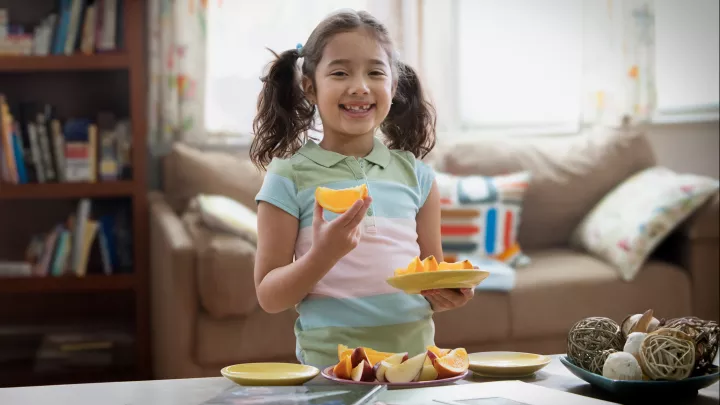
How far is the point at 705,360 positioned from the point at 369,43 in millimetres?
707

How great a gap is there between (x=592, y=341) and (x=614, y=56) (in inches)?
137

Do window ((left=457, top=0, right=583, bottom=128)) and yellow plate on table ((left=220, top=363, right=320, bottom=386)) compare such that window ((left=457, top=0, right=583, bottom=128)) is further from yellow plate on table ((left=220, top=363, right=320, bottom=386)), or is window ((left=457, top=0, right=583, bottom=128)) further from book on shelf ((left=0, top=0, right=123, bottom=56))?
yellow plate on table ((left=220, top=363, right=320, bottom=386))

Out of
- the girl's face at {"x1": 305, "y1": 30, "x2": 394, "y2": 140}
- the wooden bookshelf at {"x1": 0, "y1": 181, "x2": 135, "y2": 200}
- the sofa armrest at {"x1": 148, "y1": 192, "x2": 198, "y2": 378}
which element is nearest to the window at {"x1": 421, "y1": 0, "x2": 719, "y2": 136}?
the wooden bookshelf at {"x1": 0, "y1": 181, "x2": 135, "y2": 200}

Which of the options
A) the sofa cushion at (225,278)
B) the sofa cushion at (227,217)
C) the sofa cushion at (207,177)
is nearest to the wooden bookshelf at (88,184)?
the sofa cushion at (207,177)

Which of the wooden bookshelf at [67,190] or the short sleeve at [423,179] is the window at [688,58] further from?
the short sleeve at [423,179]

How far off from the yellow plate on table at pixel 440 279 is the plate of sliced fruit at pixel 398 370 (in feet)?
0.26

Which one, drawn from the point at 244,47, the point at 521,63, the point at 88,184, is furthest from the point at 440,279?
the point at 521,63

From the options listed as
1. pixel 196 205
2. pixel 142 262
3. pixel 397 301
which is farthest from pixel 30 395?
pixel 142 262

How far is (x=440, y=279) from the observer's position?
1125 millimetres

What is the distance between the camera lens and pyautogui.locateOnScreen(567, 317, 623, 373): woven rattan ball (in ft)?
3.61

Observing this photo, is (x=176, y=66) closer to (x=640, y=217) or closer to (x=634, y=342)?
(x=640, y=217)

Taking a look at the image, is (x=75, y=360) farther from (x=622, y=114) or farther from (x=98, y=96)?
(x=622, y=114)

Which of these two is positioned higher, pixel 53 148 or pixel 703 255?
pixel 53 148

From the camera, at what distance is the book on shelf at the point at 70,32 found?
355 centimetres
